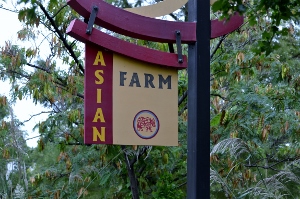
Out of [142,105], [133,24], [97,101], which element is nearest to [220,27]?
[133,24]

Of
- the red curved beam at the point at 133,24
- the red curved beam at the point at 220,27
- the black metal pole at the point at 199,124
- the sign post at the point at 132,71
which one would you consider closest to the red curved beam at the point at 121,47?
the sign post at the point at 132,71

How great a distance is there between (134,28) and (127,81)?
51cm

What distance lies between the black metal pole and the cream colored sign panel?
0.64 m

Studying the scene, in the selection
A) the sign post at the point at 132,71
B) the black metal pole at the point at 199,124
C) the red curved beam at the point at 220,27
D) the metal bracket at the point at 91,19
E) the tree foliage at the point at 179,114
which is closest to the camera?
the black metal pole at the point at 199,124

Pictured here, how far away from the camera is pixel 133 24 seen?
5676 mm

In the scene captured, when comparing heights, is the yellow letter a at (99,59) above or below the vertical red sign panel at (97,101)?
above

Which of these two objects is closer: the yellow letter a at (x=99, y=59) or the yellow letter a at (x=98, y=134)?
the yellow letter a at (x=98, y=134)

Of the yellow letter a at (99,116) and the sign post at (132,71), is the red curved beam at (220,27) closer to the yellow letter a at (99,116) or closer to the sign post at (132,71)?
the sign post at (132,71)

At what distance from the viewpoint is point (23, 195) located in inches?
408

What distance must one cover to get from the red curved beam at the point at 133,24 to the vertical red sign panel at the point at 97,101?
288 mm

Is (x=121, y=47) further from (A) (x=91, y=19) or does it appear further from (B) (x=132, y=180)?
(B) (x=132, y=180)

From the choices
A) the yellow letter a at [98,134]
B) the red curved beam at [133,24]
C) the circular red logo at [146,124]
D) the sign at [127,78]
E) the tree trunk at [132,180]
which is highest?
the red curved beam at [133,24]

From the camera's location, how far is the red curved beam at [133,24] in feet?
17.8

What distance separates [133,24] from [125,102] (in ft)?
2.41
